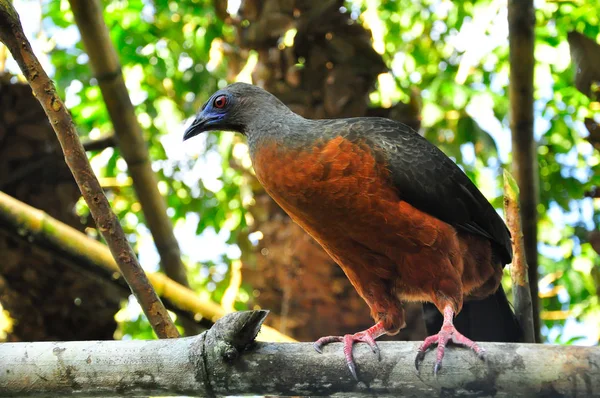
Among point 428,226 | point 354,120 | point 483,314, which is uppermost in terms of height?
point 354,120

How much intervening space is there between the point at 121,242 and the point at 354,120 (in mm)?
1186

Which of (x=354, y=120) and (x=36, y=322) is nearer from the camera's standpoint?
(x=354, y=120)

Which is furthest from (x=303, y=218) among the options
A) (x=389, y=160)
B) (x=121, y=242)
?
(x=121, y=242)

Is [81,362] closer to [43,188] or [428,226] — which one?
[428,226]

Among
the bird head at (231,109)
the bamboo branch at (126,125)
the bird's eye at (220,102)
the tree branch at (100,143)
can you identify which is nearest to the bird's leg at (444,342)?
the bird head at (231,109)

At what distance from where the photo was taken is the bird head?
327cm

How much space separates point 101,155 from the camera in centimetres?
586

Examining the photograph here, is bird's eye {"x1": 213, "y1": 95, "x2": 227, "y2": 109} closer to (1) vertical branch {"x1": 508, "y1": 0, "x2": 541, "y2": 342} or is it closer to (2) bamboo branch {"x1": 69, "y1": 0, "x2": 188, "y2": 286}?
(2) bamboo branch {"x1": 69, "y1": 0, "x2": 188, "y2": 286}

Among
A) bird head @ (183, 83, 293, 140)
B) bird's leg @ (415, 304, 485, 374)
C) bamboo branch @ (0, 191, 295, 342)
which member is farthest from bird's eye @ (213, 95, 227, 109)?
bird's leg @ (415, 304, 485, 374)

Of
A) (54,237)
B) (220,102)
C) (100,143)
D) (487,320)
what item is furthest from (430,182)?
(100,143)

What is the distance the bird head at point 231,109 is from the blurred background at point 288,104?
0.66 metres

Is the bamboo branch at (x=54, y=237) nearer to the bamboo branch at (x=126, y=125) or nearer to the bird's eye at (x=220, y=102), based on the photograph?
the bamboo branch at (x=126, y=125)

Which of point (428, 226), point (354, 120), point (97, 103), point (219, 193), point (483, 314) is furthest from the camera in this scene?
point (219, 193)

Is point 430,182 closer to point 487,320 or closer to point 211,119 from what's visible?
point 487,320
